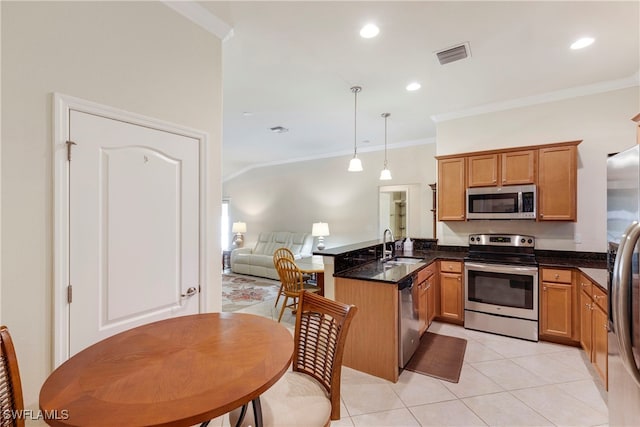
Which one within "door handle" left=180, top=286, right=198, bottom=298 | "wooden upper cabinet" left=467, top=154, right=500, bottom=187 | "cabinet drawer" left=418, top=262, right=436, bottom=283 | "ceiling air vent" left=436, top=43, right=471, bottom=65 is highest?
"ceiling air vent" left=436, top=43, right=471, bottom=65

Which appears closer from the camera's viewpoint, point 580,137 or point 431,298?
point 580,137

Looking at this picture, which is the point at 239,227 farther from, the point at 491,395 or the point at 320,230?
the point at 491,395

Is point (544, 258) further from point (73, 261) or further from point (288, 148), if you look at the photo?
point (288, 148)

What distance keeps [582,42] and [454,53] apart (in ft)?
3.40

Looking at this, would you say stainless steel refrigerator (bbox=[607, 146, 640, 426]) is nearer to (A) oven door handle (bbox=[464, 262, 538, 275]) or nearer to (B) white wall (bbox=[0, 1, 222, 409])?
(A) oven door handle (bbox=[464, 262, 538, 275])

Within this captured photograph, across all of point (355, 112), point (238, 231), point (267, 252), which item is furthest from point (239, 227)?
point (355, 112)

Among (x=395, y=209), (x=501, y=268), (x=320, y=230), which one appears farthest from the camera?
(x=395, y=209)

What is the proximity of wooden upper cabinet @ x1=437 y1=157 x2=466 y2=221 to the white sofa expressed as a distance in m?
3.53

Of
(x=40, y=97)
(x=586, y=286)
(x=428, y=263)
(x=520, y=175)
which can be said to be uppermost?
Answer: (x=40, y=97)

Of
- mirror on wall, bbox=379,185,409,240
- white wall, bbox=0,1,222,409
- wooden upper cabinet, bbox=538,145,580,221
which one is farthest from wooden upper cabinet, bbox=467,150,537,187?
white wall, bbox=0,1,222,409

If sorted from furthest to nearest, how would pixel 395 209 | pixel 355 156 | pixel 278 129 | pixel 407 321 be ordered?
1. pixel 395 209
2. pixel 278 129
3. pixel 355 156
4. pixel 407 321

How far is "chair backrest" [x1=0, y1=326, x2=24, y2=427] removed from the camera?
98 centimetres

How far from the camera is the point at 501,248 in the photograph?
3691mm

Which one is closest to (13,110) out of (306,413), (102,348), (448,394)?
(102,348)
